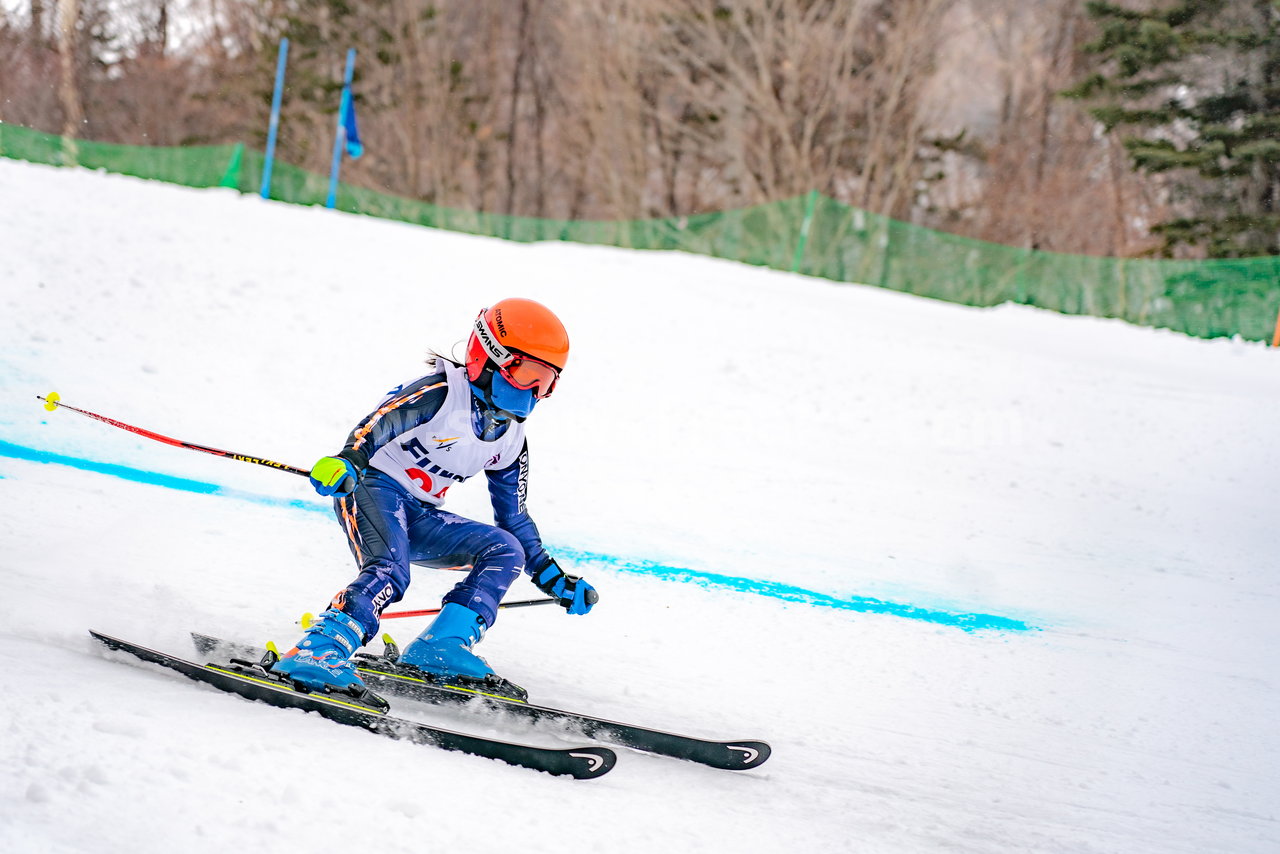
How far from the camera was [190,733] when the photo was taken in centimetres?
285

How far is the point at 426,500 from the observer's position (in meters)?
3.84

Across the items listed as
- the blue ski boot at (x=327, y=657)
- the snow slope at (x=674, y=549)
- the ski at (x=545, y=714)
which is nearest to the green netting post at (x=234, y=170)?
the snow slope at (x=674, y=549)

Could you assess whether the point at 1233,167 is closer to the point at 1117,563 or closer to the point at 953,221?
the point at 953,221

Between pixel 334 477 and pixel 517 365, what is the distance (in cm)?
78

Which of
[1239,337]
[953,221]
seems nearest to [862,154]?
[953,221]

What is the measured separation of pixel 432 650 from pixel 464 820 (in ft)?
3.47

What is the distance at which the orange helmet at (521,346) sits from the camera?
12.1ft

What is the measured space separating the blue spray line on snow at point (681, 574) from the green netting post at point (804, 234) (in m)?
10.5

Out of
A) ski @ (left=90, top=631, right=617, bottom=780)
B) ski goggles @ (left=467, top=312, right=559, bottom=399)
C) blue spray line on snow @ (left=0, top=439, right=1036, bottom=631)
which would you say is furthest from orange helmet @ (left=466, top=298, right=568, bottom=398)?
blue spray line on snow @ (left=0, top=439, right=1036, bottom=631)

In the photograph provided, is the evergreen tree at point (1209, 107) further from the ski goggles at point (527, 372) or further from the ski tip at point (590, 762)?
the ski tip at point (590, 762)

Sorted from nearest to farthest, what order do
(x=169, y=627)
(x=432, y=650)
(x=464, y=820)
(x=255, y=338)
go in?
(x=464, y=820) → (x=432, y=650) → (x=169, y=627) → (x=255, y=338)

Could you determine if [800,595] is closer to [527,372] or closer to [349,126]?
[527,372]

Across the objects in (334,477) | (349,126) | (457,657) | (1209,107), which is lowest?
Answer: (457,657)

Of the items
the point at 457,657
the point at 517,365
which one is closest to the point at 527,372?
the point at 517,365
